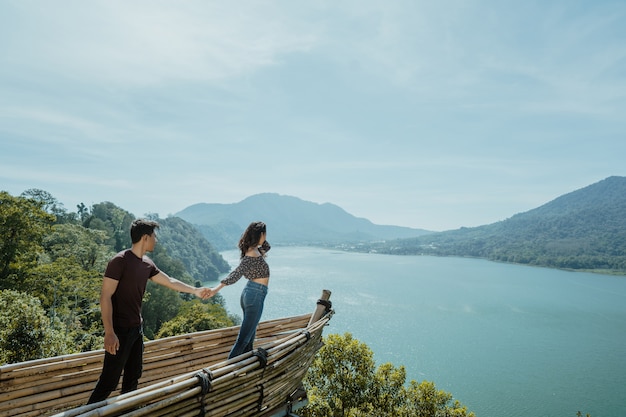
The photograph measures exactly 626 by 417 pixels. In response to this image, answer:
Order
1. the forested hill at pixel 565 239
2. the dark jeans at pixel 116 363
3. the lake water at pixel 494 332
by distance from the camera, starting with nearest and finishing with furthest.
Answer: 1. the dark jeans at pixel 116 363
2. the lake water at pixel 494 332
3. the forested hill at pixel 565 239

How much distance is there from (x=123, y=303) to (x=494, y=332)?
40.9 metres

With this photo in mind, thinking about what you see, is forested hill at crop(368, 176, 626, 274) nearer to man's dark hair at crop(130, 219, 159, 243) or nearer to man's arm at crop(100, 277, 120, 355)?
man's dark hair at crop(130, 219, 159, 243)

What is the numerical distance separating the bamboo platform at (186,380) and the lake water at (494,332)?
2176 cm

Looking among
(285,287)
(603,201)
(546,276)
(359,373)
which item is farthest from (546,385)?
(603,201)

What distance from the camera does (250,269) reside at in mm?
2861

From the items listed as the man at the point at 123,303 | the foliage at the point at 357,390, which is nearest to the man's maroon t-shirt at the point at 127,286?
the man at the point at 123,303

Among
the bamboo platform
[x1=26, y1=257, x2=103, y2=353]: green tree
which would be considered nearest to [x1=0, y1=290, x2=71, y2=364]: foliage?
[x1=26, y1=257, x2=103, y2=353]: green tree

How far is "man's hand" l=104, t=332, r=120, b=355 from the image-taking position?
2.23 metres

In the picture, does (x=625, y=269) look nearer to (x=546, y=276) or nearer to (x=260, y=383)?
(x=546, y=276)

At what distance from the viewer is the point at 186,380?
180 cm

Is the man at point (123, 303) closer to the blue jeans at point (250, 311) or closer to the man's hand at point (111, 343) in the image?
the man's hand at point (111, 343)

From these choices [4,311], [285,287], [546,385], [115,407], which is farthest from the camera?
[285,287]

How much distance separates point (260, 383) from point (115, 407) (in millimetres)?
901

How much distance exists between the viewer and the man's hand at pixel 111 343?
223 cm
